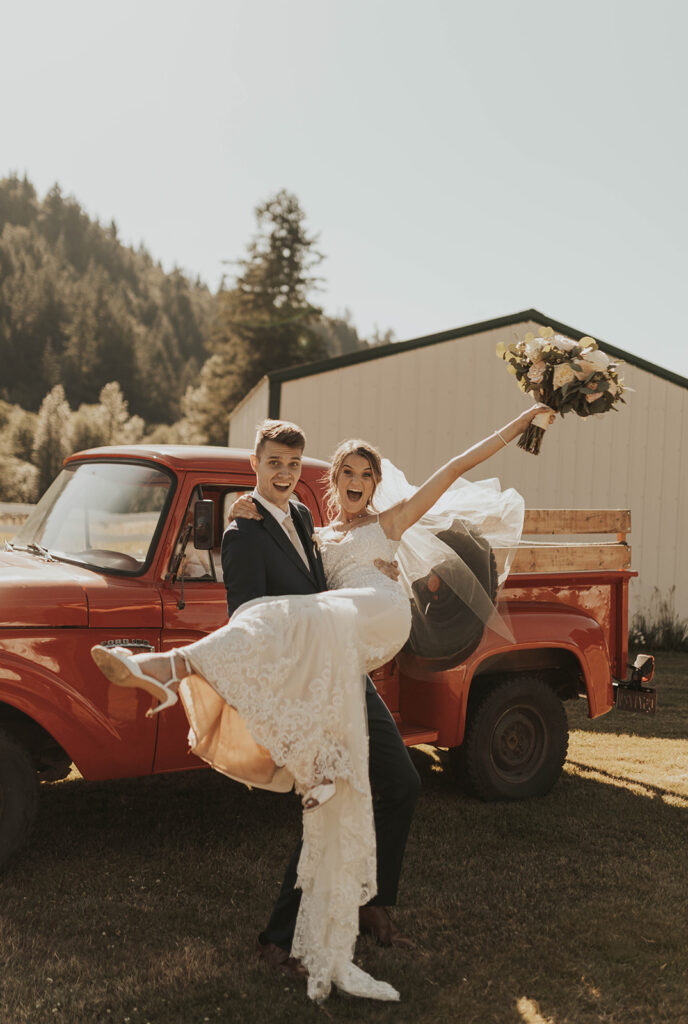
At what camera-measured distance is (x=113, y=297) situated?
98438 millimetres

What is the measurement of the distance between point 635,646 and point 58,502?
9.92 m

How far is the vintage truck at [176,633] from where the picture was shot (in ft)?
13.4

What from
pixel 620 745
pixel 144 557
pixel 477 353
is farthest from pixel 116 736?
pixel 477 353

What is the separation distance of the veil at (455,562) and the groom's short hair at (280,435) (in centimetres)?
146

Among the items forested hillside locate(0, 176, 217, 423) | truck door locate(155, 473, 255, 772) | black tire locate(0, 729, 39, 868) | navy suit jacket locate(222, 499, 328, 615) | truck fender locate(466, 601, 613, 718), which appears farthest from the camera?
forested hillside locate(0, 176, 217, 423)

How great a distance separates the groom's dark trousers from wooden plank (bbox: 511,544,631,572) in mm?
2258

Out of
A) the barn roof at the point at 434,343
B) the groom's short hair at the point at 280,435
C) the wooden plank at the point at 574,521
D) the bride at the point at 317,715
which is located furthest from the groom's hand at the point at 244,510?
the barn roof at the point at 434,343

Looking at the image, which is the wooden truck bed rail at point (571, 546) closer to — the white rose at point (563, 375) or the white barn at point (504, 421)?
the white rose at point (563, 375)

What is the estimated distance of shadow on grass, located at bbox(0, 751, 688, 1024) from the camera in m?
3.33

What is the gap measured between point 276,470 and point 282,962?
1.85m

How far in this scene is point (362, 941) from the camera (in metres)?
3.75

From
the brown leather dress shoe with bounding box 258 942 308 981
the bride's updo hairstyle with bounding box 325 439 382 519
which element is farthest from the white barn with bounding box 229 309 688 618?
the brown leather dress shoe with bounding box 258 942 308 981

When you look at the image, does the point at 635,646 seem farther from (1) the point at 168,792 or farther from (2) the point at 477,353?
(1) the point at 168,792

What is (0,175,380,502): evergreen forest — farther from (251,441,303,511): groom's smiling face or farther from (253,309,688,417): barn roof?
(251,441,303,511): groom's smiling face
